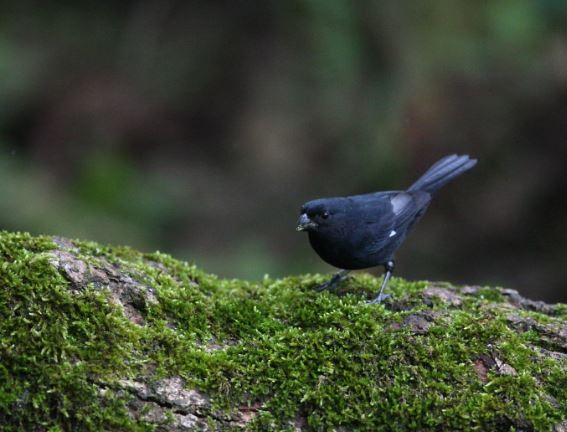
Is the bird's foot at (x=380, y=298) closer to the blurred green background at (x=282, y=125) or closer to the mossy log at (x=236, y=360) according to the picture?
the mossy log at (x=236, y=360)

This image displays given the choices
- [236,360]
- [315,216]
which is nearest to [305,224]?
[315,216]

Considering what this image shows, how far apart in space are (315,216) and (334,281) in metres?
0.47

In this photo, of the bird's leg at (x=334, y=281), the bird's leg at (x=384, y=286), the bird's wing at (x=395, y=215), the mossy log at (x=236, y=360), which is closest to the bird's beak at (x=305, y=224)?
the bird's leg at (x=334, y=281)

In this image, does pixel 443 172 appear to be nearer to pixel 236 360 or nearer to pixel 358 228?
pixel 358 228

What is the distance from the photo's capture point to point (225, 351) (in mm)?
3496

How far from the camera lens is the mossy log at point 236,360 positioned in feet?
9.81

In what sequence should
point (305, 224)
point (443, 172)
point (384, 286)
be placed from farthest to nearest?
point (443, 172) → point (305, 224) → point (384, 286)

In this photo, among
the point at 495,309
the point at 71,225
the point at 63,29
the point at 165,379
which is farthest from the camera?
the point at 63,29

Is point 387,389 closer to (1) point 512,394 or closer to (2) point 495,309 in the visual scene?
(1) point 512,394

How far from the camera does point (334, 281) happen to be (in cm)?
476

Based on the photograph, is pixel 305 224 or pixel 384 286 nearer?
pixel 384 286

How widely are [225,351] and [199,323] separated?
0.29 m

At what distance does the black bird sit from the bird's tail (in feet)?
1.26

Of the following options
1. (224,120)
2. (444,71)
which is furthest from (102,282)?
(224,120)
